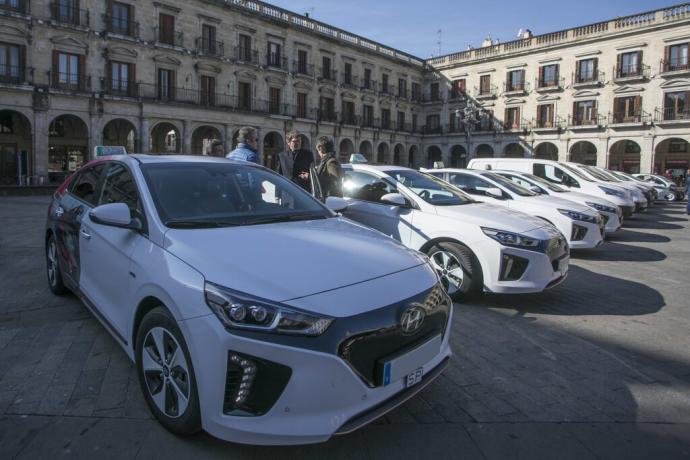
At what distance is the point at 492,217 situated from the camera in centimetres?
533

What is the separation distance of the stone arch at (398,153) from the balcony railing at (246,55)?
18.9 metres

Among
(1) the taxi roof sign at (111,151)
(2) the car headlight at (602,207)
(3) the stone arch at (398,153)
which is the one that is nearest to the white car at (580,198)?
(2) the car headlight at (602,207)

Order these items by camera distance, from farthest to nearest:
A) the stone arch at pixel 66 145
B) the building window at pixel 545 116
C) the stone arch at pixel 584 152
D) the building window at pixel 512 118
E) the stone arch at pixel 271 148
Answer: the building window at pixel 512 118
the building window at pixel 545 116
the stone arch at pixel 584 152
the stone arch at pixel 271 148
the stone arch at pixel 66 145

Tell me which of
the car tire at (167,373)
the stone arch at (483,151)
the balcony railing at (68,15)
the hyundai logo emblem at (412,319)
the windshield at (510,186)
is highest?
the balcony railing at (68,15)

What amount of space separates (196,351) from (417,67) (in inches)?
2030

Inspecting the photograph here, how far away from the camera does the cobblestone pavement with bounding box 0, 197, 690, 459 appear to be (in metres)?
2.53

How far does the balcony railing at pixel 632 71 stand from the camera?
36.6 m

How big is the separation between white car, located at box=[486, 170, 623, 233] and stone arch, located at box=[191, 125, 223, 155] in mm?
25747

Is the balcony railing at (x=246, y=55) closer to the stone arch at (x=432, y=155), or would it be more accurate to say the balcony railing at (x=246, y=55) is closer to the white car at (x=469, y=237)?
the stone arch at (x=432, y=155)

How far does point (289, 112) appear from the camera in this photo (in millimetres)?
37688

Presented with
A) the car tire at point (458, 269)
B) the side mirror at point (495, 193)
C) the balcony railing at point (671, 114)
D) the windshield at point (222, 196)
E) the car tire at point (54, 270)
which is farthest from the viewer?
the balcony railing at point (671, 114)

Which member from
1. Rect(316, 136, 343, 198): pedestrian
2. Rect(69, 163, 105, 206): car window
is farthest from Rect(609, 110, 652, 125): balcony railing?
Rect(69, 163, 105, 206): car window

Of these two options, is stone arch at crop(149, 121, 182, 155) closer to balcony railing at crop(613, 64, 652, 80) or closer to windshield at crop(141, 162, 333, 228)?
windshield at crop(141, 162, 333, 228)

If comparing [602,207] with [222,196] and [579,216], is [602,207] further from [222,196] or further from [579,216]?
[222,196]
